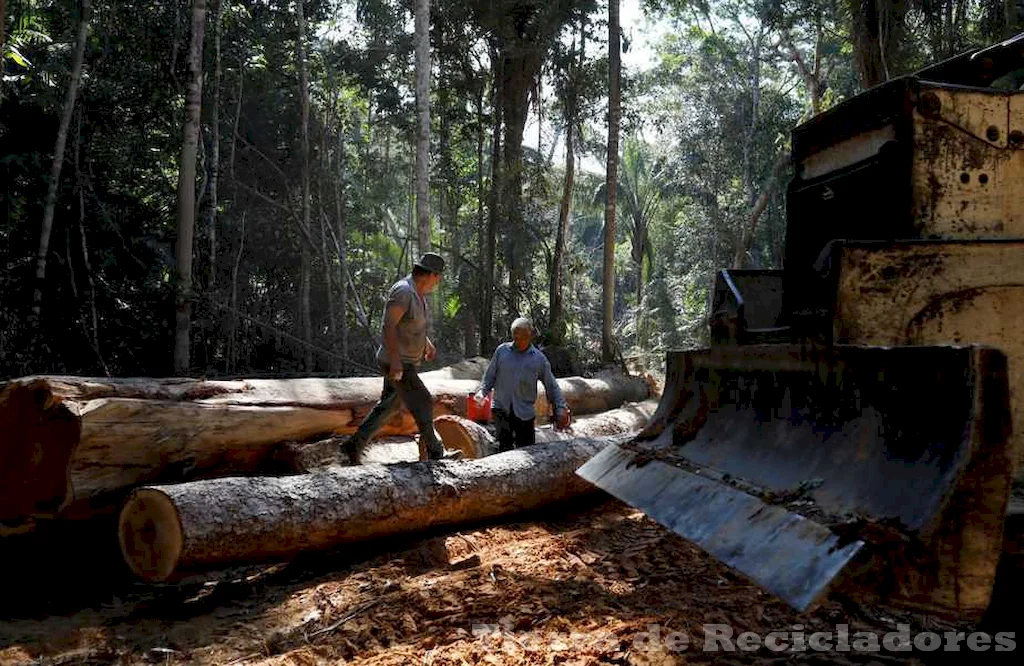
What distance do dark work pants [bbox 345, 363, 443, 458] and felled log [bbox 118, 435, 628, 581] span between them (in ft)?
1.99

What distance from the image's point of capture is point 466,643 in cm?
364

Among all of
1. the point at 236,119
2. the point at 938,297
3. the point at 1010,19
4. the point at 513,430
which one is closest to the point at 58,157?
the point at 236,119

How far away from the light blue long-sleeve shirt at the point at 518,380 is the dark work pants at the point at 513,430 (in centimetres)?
5

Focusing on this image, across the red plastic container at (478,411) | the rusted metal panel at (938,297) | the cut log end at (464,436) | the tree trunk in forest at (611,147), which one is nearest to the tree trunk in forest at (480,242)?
the tree trunk in forest at (611,147)

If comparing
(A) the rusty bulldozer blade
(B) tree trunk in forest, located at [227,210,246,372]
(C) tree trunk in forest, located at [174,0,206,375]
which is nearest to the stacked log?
(A) the rusty bulldozer blade

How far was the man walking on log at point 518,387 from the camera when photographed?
733 centimetres

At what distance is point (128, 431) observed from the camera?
18.1 ft

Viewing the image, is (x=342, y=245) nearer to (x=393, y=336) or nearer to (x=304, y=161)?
(x=304, y=161)

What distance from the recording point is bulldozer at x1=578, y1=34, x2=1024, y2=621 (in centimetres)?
248

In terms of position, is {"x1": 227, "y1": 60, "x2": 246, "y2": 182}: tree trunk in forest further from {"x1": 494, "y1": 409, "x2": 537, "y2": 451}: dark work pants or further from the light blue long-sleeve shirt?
{"x1": 494, "y1": 409, "x2": 537, "y2": 451}: dark work pants

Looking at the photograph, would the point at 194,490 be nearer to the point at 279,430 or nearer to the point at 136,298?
the point at 279,430

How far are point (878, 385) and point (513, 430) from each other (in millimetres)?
4649

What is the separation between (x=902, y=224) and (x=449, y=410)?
5.67 metres

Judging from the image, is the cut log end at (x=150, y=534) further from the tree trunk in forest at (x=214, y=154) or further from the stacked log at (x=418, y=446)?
the tree trunk in forest at (x=214, y=154)
